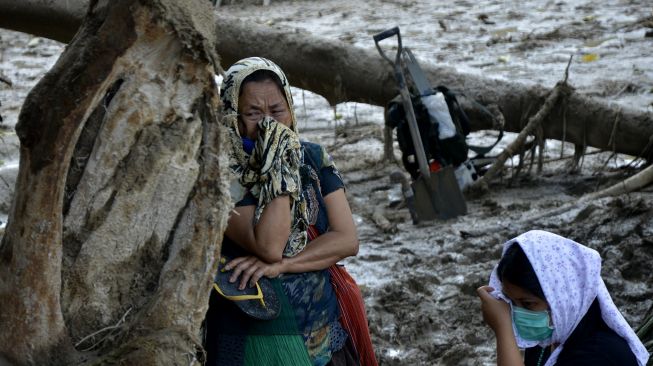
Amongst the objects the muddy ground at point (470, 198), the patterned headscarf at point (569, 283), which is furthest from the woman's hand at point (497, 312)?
the muddy ground at point (470, 198)

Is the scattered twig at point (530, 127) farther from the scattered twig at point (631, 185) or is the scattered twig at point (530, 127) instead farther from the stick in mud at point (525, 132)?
the scattered twig at point (631, 185)

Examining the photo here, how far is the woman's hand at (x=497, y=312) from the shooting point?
2.52m

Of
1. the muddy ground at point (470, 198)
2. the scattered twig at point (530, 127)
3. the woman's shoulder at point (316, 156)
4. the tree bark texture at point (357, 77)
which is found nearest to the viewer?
the woman's shoulder at point (316, 156)

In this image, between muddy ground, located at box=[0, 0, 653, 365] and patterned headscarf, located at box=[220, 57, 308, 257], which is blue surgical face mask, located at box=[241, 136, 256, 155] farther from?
muddy ground, located at box=[0, 0, 653, 365]

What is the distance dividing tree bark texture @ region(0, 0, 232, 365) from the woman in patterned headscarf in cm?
40

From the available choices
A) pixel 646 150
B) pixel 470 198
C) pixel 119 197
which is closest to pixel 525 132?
pixel 470 198

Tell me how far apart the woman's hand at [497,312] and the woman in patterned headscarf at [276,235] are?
1.29ft

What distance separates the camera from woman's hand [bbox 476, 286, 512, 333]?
2.52 meters

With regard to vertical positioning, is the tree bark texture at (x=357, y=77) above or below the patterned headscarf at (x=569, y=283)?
below

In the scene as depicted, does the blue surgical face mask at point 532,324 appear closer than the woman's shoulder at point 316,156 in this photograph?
Yes

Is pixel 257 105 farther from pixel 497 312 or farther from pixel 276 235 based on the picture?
pixel 497 312

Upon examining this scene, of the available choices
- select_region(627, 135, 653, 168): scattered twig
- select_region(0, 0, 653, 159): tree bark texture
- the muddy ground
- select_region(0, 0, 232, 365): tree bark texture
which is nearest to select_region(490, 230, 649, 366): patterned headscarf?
select_region(0, 0, 232, 365): tree bark texture

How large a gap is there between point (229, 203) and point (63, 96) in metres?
0.42

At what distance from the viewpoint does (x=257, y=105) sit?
2.68 meters
